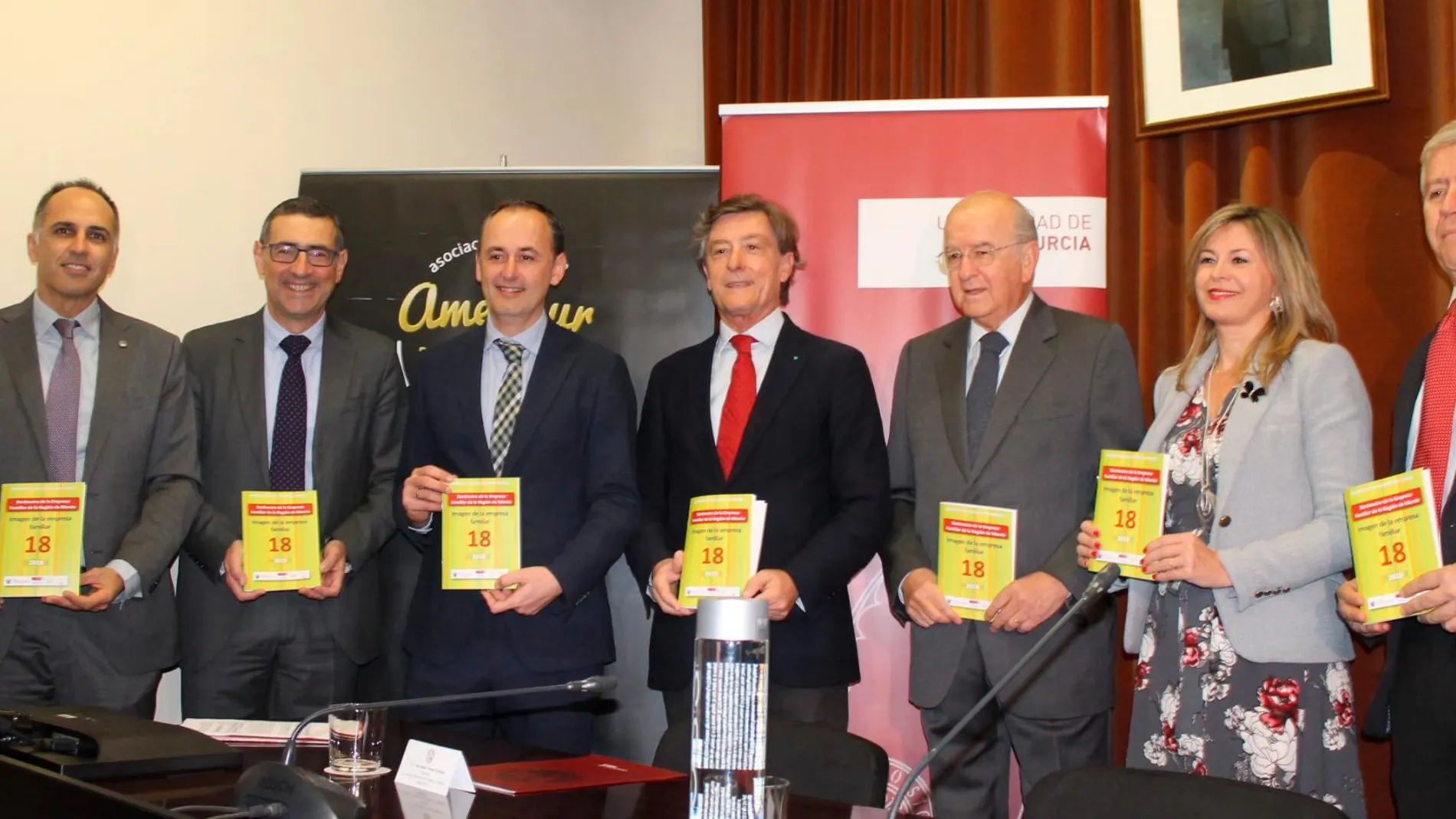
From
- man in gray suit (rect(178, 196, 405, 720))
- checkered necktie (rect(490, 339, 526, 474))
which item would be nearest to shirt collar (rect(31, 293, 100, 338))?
man in gray suit (rect(178, 196, 405, 720))

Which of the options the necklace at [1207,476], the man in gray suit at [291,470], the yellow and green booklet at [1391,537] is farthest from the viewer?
the man in gray suit at [291,470]

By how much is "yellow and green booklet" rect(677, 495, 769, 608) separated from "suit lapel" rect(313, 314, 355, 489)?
126 cm

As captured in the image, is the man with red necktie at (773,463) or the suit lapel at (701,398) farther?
the suit lapel at (701,398)

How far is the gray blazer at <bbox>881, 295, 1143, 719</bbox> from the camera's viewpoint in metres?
3.14

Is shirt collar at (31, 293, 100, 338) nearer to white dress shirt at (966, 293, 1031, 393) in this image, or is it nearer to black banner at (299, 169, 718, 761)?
black banner at (299, 169, 718, 761)

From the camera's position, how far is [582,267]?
431 centimetres

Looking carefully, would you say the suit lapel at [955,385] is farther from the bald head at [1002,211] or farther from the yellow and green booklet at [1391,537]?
the yellow and green booklet at [1391,537]

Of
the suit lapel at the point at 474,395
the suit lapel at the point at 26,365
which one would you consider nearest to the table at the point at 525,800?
the suit lapel at the point at 474,395

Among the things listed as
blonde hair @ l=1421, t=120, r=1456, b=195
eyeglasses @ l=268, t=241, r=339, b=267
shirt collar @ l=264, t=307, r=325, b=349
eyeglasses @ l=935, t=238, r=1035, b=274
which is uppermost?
blonde hair @ l=1421, t=120, r=1456, b=195

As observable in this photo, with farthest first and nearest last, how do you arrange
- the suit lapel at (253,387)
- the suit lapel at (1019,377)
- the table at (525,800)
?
1. the suit lapel at (253,387)
2. the suit lapel at (1019,377)
3. the table at (525,800)

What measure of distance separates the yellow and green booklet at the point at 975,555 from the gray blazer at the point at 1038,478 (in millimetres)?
137

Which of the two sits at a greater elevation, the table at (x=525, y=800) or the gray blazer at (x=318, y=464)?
the gray blazer at (x=318, y=464)

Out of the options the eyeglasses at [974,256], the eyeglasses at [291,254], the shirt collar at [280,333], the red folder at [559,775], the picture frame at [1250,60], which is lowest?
the red folder at [559,775]

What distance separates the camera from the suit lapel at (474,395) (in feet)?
11.3
